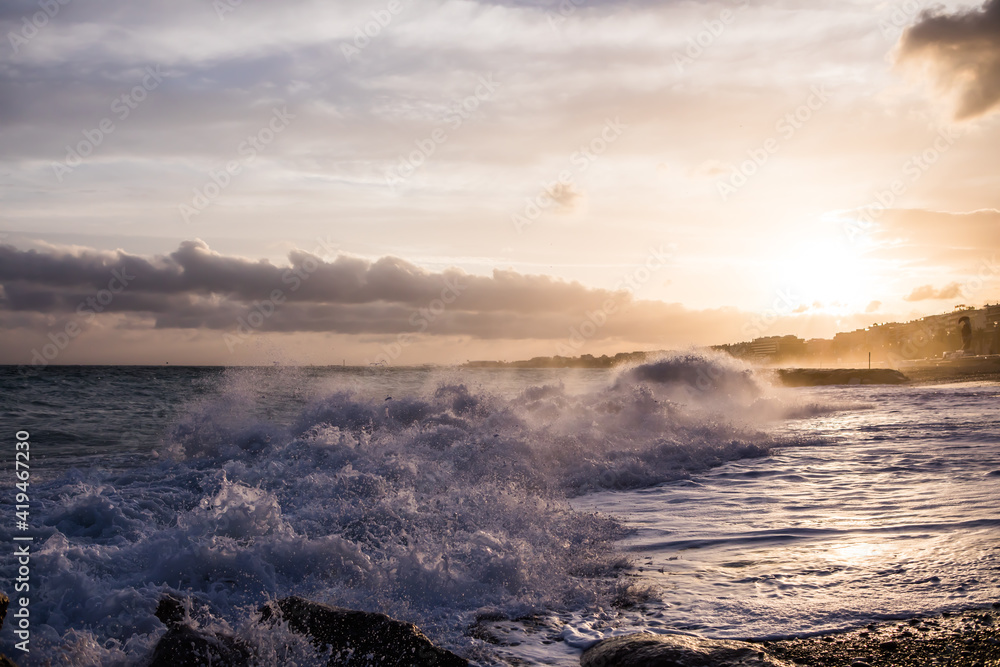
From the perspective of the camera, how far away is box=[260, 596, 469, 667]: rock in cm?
395

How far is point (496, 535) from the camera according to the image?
667 centimetres

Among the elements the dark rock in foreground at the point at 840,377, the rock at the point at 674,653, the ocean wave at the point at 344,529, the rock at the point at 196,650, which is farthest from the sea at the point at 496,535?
the dark rock in foreground at the point at 840,377

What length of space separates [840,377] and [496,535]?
49425mm

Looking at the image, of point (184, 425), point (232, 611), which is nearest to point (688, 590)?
point (232, 611)

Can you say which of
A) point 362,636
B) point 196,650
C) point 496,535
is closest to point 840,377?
point 496,535

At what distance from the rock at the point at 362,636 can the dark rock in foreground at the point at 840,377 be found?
48782 mm

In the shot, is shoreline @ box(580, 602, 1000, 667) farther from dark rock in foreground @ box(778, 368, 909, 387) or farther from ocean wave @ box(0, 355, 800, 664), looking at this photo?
dark rock in foreground @ box(778, 368, 909, 387)

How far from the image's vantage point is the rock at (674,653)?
12.4ft

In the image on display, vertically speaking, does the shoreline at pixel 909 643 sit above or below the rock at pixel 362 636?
below

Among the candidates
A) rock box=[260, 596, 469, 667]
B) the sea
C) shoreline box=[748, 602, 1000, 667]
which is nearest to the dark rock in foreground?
the sea

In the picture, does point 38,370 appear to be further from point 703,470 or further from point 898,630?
point 898,630

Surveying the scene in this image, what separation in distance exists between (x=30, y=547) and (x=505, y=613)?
15.6 ft

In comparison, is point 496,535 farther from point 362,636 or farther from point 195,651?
point 195,651

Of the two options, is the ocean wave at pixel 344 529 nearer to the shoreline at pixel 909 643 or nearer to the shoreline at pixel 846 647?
the shoreline at pixel 846 647
